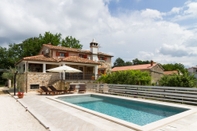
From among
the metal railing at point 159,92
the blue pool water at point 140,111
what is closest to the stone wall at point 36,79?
the metal railing at point 159,92

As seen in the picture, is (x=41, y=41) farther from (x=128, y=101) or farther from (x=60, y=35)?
(x=128, y=101)

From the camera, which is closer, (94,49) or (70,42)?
(94,49)

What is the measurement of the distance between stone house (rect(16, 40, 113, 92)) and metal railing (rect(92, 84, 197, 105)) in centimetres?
819

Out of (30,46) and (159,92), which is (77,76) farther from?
(30,46)

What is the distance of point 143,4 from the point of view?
14773 millimetres

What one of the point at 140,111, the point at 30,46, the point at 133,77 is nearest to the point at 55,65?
the point at 133,77

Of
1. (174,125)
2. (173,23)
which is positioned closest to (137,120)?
(174,125)

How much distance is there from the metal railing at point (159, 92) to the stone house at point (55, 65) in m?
8.19

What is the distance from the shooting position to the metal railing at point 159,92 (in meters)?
10.2

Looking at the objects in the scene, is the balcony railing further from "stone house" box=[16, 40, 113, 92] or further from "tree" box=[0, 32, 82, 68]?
"tree" box=[0, 32, 82, 68]

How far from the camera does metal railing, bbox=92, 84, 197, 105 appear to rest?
401 inches

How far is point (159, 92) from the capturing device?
12023 mm

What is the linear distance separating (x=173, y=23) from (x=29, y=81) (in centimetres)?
1823

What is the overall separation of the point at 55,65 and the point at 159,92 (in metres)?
16.8
